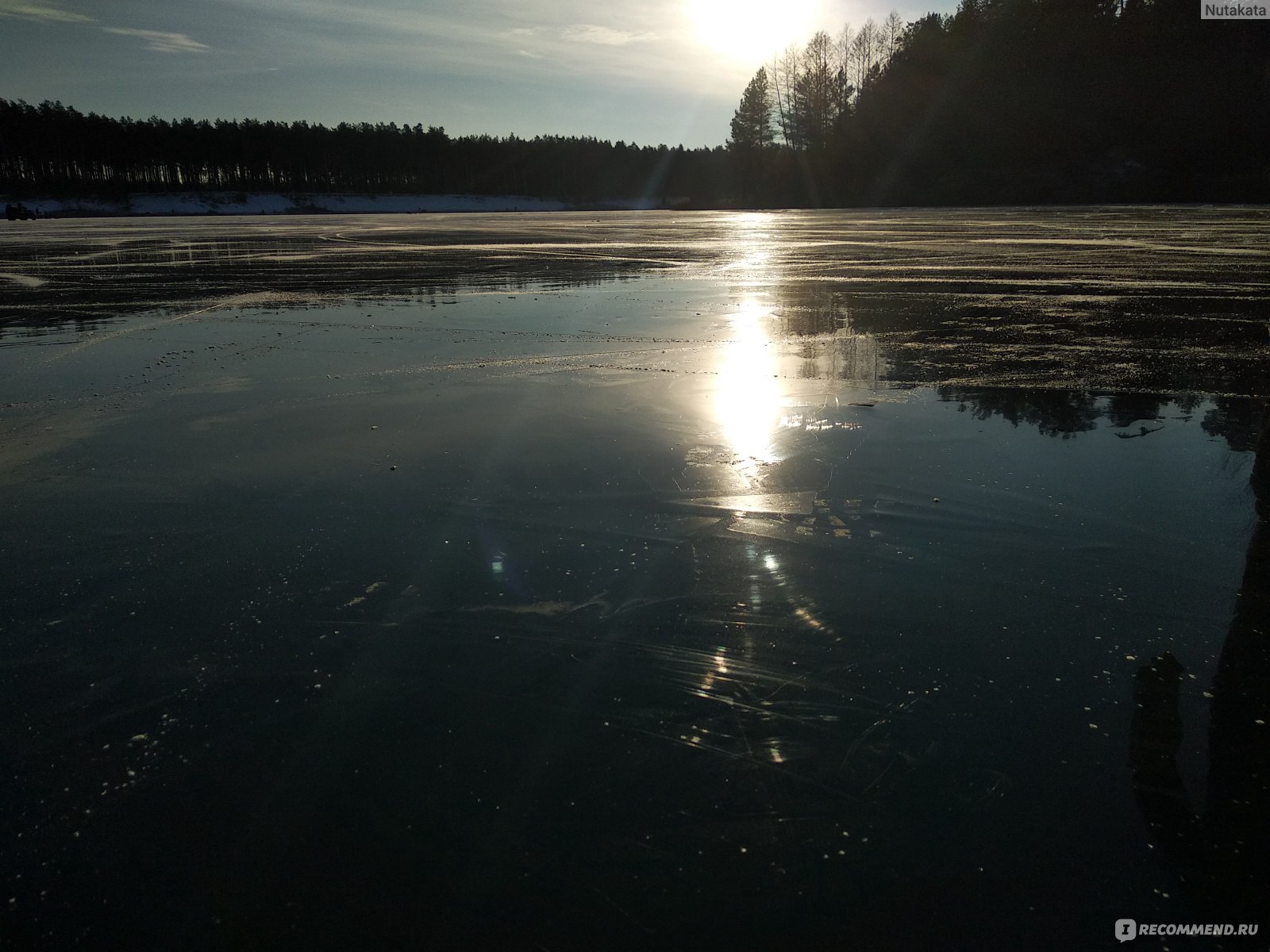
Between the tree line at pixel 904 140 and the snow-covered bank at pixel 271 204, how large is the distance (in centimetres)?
530

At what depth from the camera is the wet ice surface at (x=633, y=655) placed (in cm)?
160

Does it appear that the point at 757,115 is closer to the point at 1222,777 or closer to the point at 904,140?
the point at 904,140

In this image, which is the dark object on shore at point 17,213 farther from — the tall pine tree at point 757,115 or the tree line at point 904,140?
the tall pine tree at point 757,115

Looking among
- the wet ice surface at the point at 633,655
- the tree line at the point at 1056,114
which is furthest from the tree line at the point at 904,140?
the wet ice surface at the point at 633,655

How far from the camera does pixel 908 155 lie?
67562mm

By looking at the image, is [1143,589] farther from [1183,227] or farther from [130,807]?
[1183,227]

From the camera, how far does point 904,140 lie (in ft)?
227

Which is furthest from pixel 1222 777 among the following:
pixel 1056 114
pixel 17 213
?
pixel 1056 114

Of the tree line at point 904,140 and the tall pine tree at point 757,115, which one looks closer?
the tree line at point 904,140

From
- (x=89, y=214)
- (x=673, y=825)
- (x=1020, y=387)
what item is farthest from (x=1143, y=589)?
(x=89, y=214)

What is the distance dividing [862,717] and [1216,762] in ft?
2.62

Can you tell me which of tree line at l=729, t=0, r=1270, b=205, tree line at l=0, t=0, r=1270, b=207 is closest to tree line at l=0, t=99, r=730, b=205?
tree line at l=0, t=0, r=1270, b=207

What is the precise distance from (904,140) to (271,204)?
6287cm

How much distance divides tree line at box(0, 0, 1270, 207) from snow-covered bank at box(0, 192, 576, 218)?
530 cm
